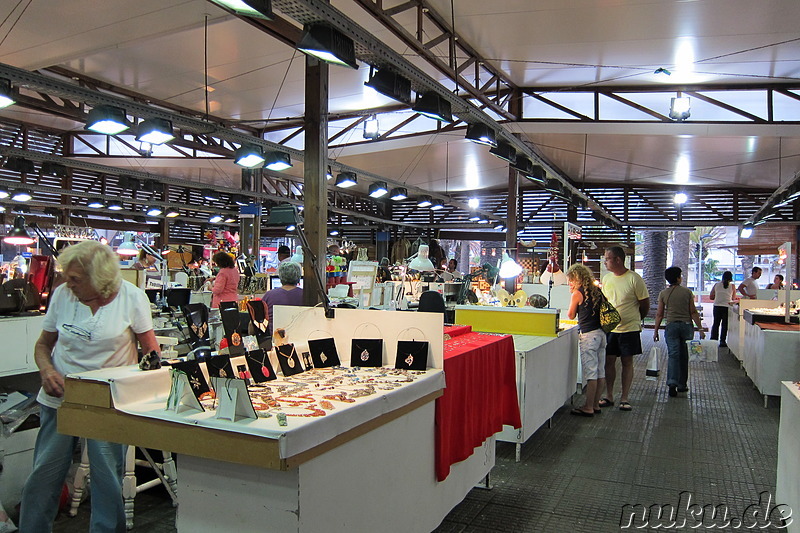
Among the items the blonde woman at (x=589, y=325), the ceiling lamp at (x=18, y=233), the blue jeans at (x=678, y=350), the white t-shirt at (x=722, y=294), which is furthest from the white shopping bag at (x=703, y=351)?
the ceiling lamp at (x=18, y=233)

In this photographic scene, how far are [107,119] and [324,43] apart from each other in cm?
284

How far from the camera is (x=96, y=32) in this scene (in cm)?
589

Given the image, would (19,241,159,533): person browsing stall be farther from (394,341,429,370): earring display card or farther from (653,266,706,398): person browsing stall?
(653,266,706,398): person browsing stall

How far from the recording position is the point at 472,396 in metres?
3.54

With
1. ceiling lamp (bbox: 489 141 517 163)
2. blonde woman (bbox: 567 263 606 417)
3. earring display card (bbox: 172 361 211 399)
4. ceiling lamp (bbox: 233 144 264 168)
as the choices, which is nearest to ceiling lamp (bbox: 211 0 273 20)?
earring display card (bbox: 172 361 211 399)

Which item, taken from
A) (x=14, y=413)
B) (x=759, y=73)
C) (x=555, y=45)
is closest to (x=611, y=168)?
(x=759, y=73)

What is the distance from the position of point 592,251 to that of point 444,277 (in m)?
6.20

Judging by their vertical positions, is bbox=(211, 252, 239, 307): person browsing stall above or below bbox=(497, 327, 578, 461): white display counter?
above

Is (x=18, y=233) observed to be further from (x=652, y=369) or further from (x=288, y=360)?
(x=652, y=369)

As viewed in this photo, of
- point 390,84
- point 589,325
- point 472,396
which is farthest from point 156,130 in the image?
point 589,325

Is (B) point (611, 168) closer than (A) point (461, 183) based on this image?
Yes

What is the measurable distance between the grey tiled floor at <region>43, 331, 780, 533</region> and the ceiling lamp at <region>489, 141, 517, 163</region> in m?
3.07

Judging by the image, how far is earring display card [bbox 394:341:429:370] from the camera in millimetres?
3087

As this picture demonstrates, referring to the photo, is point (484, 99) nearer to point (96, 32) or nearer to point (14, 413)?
point (96, 32)
